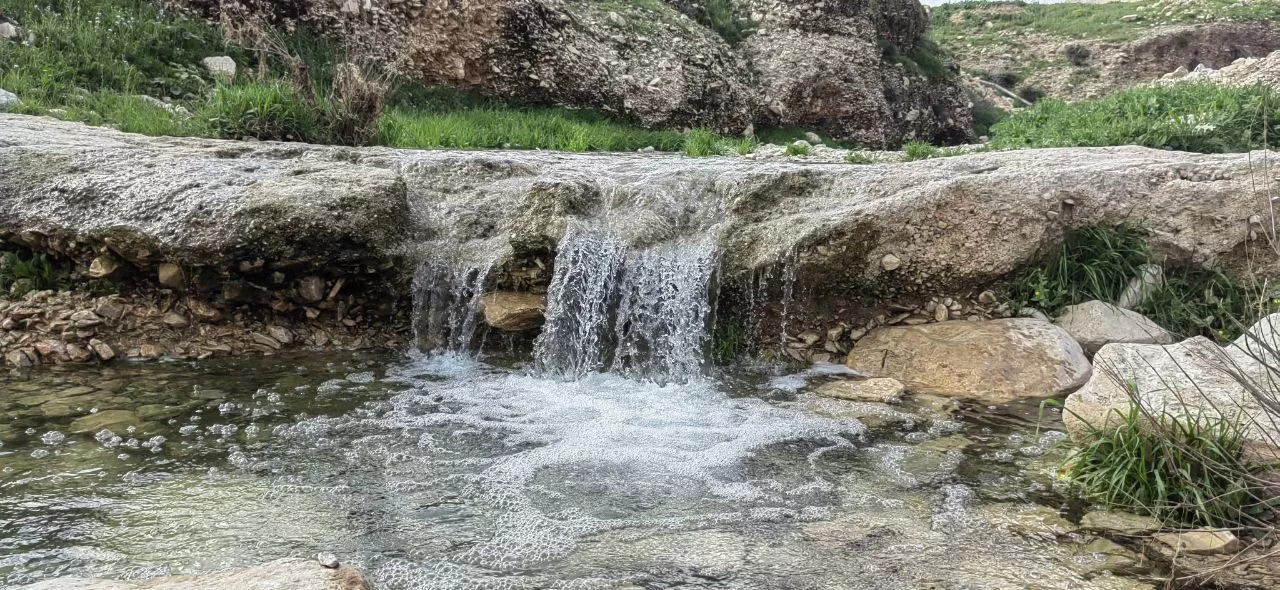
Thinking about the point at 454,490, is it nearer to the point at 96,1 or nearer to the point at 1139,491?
the point at 1139,491

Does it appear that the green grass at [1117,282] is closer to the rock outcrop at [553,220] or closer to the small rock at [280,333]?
the rock outcrop at [553,220]

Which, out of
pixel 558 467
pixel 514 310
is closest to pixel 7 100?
pixel 514 310

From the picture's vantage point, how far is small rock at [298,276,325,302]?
643cm

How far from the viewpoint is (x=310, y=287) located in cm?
643

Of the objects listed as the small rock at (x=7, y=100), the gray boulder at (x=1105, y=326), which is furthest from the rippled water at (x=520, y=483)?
the small rock at (x=7, y=100)

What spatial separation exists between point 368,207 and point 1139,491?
522cm

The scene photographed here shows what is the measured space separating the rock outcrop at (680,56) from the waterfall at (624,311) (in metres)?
7.08

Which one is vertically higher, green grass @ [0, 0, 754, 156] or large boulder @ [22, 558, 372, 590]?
green grass @ [0, 0, 754, 156]

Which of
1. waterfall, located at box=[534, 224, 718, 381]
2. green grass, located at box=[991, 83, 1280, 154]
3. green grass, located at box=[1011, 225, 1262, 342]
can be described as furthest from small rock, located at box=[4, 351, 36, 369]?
green grass, located at box=[991, 83, 1280, 154]

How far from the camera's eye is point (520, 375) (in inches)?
236

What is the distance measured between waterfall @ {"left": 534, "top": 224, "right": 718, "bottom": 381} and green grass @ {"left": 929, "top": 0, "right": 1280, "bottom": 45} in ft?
100

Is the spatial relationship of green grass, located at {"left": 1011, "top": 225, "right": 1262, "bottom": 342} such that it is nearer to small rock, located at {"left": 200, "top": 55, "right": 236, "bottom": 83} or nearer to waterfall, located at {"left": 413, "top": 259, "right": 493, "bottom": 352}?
waterfall, located at {"left": 413, "top": 259, "right": 493, "bottom": 352}

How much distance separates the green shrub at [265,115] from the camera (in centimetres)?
785

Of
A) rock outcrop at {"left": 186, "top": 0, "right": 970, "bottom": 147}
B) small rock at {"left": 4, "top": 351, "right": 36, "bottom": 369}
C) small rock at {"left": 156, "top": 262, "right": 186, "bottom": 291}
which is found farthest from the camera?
rock outcrop at {"left": 186, "top": 0, "right": 970, "bottom": 147}
